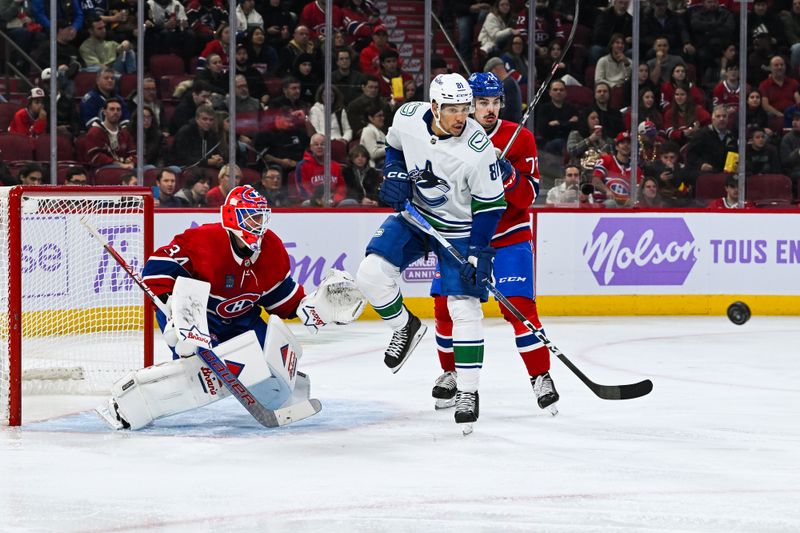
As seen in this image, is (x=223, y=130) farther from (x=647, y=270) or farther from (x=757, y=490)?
(x=757, y=490)

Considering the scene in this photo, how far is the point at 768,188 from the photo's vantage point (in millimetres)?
8836

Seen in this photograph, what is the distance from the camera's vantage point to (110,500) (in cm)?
340

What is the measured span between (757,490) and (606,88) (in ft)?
18.5

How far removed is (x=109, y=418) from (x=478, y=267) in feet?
4.33

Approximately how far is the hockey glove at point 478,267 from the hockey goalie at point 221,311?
0.39m

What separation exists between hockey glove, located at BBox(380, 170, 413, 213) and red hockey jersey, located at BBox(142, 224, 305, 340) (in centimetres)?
40

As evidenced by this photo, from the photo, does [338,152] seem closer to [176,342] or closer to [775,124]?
[775,124]

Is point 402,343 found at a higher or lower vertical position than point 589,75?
lower

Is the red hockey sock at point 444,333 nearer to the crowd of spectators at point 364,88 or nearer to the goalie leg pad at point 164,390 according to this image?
the goalie leg pad at point 164,390

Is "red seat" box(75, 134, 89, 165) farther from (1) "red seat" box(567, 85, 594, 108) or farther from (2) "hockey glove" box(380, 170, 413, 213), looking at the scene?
(2) "hockey glove" box(380, 170, 413, 213)

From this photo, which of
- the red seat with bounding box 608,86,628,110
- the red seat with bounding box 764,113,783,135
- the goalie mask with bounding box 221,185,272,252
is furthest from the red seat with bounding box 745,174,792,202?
the goalie mask with bounding box 221,185,272,252

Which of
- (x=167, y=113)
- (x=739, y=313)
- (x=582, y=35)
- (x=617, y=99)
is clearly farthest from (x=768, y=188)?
(x=167, y=113)

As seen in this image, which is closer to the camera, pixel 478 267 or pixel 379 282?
pixel 478 267

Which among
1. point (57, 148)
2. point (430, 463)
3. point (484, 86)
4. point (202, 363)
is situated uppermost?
point (484, 86)
